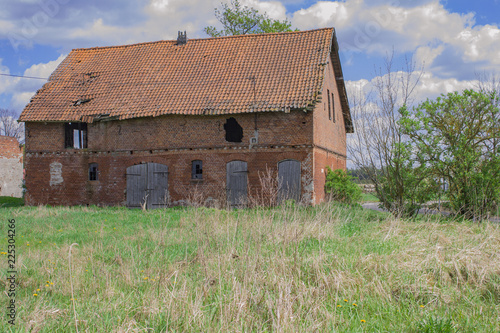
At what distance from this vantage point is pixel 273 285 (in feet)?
18.7

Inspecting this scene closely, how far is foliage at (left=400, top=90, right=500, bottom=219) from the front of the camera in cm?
1262

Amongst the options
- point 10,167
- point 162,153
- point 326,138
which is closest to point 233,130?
point 162,153

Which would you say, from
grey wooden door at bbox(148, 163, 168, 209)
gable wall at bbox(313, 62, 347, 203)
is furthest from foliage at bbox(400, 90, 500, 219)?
grey wooden door at bbox(148, 163, 168, 209)

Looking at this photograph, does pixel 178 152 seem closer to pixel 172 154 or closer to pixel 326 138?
pixel 172 154

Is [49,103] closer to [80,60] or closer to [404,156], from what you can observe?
[80,60]

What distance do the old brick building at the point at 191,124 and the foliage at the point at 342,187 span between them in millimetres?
496

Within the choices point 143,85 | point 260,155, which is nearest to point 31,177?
point 143,85

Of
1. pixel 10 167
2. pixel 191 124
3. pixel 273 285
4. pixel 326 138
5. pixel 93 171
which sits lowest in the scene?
pixel 273 285

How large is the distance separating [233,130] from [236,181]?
2172mm

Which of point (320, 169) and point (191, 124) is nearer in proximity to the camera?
point (320, 169)

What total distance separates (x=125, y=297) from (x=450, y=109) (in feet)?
37.0

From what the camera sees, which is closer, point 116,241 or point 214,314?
point 214,314

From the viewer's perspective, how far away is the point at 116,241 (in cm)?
928

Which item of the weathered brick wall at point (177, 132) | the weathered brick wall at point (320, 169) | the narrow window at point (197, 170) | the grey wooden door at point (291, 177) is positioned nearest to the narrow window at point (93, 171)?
the weathered brick wall at point (177, 132)
